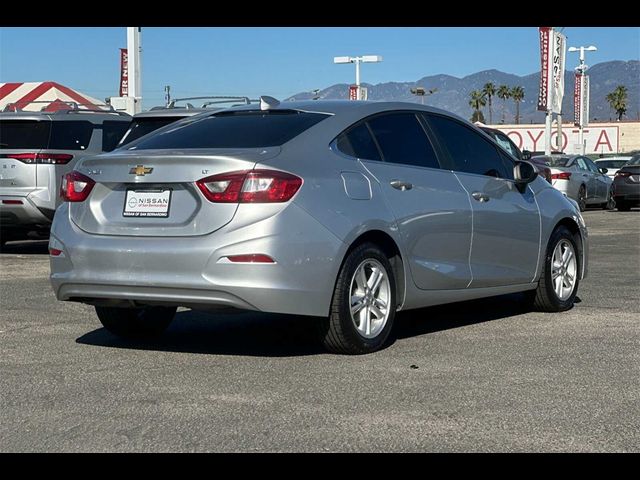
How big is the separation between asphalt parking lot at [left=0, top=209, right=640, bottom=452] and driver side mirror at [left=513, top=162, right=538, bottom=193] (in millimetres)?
1053

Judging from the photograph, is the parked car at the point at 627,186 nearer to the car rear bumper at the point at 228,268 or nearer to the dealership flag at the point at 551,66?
the dealership flag at the point at 551,66

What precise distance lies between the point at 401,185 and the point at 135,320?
205 cm

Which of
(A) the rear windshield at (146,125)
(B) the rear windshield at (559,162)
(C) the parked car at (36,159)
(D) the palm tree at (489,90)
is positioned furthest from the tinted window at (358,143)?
(D) the palm tree at (489,90)

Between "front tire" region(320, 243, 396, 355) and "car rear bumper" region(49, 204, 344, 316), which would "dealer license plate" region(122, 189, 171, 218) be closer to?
"car rear bumper" region(49, 204, 344, 316)

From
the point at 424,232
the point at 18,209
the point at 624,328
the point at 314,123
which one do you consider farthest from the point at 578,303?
the point at 18,209

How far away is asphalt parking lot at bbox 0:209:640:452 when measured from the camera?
4.80 metres

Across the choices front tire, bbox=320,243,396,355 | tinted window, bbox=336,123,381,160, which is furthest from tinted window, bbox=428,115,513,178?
front tire, bbox=320,243,396,355

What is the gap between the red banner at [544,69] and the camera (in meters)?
38.1

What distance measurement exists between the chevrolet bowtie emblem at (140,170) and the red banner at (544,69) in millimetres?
32878

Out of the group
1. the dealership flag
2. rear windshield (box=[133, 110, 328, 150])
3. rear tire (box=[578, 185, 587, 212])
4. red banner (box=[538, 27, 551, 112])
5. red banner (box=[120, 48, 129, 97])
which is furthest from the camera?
red banner (box=[538, 27, 551, 112])

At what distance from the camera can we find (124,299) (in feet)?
21.7

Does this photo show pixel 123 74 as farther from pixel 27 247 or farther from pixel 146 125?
pixel 146 125
